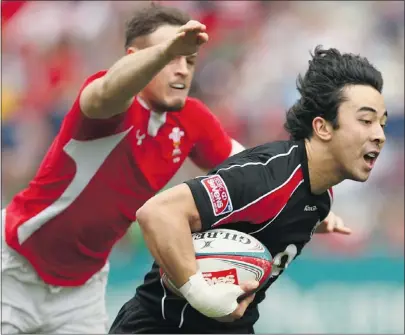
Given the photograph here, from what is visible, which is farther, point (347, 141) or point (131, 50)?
point (131, 50)

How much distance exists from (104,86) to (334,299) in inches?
176

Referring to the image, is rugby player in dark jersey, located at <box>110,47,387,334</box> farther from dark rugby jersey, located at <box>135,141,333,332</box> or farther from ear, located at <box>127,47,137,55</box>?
ear, located at <box>127,47,137,55</box>

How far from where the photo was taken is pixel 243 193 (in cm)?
333

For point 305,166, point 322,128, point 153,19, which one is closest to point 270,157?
point 305,166

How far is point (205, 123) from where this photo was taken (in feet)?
16.0

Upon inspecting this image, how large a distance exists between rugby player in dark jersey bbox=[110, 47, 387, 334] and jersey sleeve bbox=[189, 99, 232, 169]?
1.04 m

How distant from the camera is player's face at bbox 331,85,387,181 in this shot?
3.55 m

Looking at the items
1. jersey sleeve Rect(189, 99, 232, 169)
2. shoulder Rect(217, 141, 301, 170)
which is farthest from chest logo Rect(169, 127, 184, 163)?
shoulder Rect(217, 141, 301, 170)

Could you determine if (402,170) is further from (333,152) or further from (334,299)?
(333,152)

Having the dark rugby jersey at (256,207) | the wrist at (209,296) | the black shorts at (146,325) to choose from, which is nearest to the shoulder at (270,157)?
the dark rugby jersey at (256,207)

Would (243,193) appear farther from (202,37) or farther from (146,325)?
(146,325)

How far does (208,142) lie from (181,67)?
1.86ft

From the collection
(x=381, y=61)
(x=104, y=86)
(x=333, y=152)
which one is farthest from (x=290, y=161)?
(x=381, y=61)

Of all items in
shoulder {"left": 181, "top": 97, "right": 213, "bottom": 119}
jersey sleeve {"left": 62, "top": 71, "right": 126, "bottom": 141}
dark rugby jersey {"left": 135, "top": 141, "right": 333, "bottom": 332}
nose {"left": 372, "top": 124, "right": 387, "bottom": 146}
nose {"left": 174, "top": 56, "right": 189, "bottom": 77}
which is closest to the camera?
dark rugby jersey {"left": 135, "top": 141, "right": 333, "bottom": 332}
